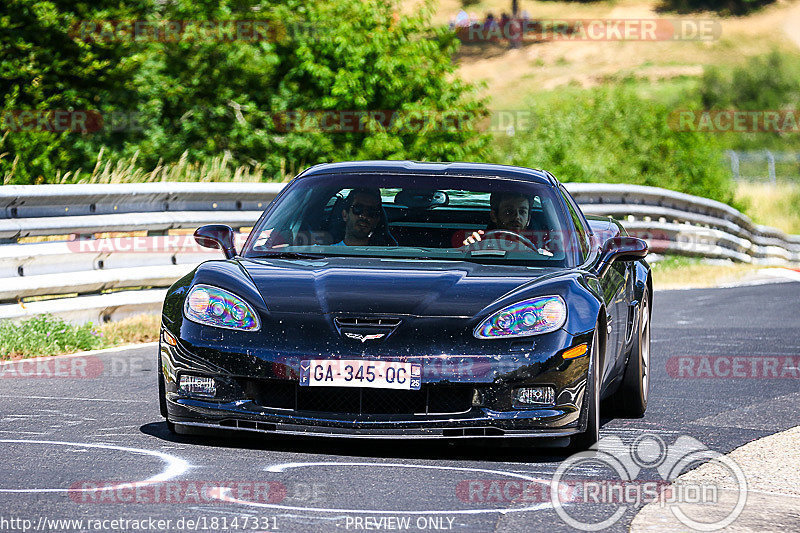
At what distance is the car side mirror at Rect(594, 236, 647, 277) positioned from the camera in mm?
7016

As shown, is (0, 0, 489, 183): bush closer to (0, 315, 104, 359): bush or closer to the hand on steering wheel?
(0, 315, 104, 359): bush

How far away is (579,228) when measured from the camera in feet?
24.1

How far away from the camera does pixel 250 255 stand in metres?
7.00

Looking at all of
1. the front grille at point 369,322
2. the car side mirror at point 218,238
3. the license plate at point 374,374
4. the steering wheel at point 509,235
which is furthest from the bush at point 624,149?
the license plate at point 374,374

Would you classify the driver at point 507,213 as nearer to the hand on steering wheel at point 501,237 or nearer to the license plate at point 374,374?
the hand on steering wheel at point 501,237

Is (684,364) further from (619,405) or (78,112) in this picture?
(78,112)

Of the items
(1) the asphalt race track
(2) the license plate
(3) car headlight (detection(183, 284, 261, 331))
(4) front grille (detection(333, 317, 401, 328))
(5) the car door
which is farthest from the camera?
(5) the car door

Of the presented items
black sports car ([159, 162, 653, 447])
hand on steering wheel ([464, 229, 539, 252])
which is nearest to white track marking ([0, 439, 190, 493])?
black sports car ([159, 162, 653, 447])

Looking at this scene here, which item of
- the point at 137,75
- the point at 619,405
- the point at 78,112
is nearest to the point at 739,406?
the point at 619,405

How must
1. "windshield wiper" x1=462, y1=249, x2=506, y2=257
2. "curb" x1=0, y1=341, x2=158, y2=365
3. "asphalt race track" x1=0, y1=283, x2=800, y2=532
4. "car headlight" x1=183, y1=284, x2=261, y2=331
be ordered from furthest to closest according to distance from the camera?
1. "curb" x1=0, y1=341, x2=158, y2=365
2. "windshield wiper" x1=462, y1=249, x2=506, y2=257
3. "car headlight" x1=183, y1=284, x2=261, y2=331
4. "asphalt race track" x1=0, y1=283, x2=800, y2=532

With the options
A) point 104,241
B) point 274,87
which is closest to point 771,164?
Answer: point 274,87

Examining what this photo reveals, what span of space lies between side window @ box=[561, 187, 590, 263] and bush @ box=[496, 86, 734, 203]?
18325 mm

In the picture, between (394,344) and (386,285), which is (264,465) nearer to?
(394,344)

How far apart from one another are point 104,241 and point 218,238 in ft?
12.3
